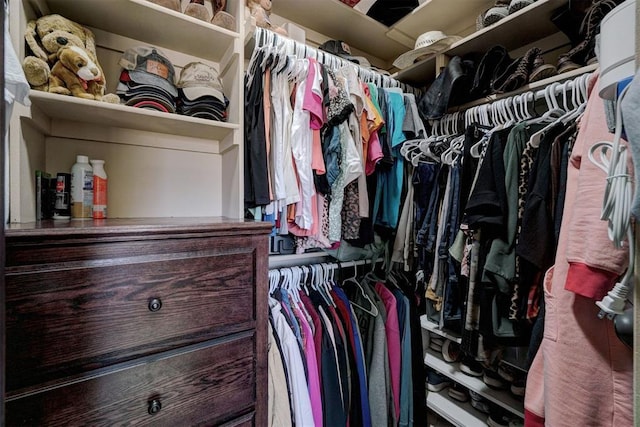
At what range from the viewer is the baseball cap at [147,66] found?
0.99 meters

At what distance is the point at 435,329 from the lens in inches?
51.4

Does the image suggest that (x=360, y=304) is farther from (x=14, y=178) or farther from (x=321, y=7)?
(x=321, y=7)

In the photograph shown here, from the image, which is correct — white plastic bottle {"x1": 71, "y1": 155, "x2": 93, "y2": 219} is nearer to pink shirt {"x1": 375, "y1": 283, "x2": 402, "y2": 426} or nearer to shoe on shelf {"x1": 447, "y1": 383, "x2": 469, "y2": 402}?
pink shirt {"x1": 375, "y1": 283, "x2": 402, "y2": 426}

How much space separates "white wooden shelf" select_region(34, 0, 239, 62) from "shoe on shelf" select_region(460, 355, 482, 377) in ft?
5.69

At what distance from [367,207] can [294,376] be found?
76cm

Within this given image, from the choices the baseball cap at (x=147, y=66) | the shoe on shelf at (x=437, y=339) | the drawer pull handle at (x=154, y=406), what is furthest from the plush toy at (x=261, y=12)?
the shoe on shelf at (x=437, y=339)

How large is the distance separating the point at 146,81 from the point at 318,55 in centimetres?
73

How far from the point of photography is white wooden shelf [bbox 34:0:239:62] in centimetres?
93

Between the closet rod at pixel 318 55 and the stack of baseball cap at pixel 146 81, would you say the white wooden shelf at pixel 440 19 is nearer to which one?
the closet rod at pixel 318 55

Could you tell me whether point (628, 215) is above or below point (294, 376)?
above

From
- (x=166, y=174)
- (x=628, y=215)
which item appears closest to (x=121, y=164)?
(x=166, y=174)

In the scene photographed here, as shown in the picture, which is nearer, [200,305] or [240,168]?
[200,305]

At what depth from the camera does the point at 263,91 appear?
110cm

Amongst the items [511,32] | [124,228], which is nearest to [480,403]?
[124,228]
